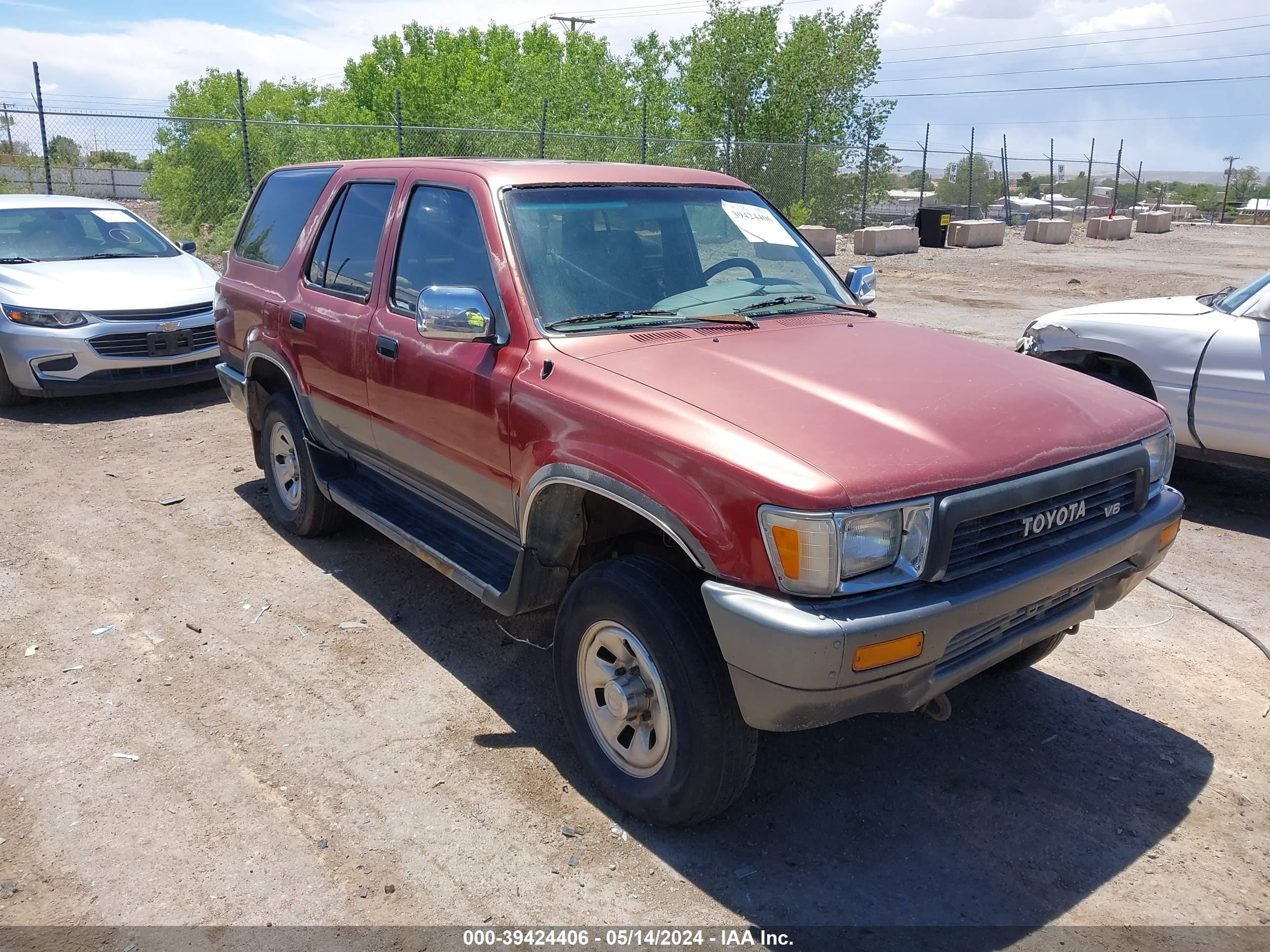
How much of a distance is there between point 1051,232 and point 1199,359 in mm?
23687

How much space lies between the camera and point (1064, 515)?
305cm

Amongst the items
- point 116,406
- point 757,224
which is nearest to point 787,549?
point 757,224

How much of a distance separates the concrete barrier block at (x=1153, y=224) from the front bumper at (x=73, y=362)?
→ 1341 inches

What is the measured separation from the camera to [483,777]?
3.48 m

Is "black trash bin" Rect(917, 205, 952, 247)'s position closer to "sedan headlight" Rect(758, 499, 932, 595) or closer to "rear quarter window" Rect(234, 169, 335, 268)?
"rear quarter window" Rect(234, 169, 335, 268)

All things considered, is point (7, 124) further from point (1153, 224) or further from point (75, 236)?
point (1153, 224)

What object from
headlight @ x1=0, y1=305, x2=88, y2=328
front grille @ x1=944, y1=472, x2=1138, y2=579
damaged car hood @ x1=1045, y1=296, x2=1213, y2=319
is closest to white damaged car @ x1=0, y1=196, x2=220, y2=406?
headlight @ x1=0, y1=305, x2=88, y2=328

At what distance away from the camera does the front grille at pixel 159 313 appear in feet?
26.4

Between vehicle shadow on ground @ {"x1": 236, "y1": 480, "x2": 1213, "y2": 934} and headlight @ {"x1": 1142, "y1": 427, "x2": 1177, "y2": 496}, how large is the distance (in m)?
1.01

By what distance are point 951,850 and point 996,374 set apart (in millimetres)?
1602

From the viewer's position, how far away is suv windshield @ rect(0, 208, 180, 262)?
880cm

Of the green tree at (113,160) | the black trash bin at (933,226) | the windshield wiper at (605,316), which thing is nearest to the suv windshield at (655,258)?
the windshield wiper at (605,316)

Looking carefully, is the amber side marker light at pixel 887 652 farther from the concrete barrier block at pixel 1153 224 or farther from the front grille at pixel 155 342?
the concrete barrier block at pixel 1153 224

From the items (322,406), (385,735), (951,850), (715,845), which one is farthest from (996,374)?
(322,406)
